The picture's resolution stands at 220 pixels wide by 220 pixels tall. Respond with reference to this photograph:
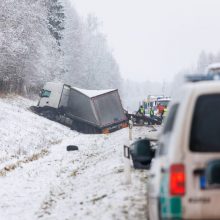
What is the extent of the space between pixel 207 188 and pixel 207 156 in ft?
0.99

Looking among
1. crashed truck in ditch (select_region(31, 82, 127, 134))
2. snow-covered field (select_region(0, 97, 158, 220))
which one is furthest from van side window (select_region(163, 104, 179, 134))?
crashed truck in ditch (select_region(31, 82, 127, 134))

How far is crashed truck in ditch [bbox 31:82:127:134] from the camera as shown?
38.2 metres

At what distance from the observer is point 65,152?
24109mm

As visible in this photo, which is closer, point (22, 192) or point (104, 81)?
point (22, 192)

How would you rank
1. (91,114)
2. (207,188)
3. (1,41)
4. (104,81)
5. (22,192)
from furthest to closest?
(104,81) → (1,41) → (91,114) → (22,192) → (207,188)

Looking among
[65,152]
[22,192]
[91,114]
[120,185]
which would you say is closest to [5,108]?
[91,114]

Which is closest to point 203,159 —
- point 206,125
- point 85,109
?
point 206,125

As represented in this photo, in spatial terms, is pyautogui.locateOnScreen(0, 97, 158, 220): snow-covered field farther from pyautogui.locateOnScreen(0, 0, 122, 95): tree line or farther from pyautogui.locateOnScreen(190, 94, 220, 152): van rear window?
pyautogui.locateOnScreen(0, 0, 122, 95): tree line

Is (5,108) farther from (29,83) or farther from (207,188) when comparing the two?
(207,188)

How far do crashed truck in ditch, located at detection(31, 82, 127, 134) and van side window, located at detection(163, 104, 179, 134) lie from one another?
31.8 m

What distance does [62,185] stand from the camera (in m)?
14.6

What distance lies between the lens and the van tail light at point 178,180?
16.6 feet

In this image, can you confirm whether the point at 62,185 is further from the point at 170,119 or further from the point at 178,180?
the point at 178,180

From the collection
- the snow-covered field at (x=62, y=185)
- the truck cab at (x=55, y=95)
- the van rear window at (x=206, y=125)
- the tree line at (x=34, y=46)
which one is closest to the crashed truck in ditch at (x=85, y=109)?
the truck cab at (x=55, y=95)
